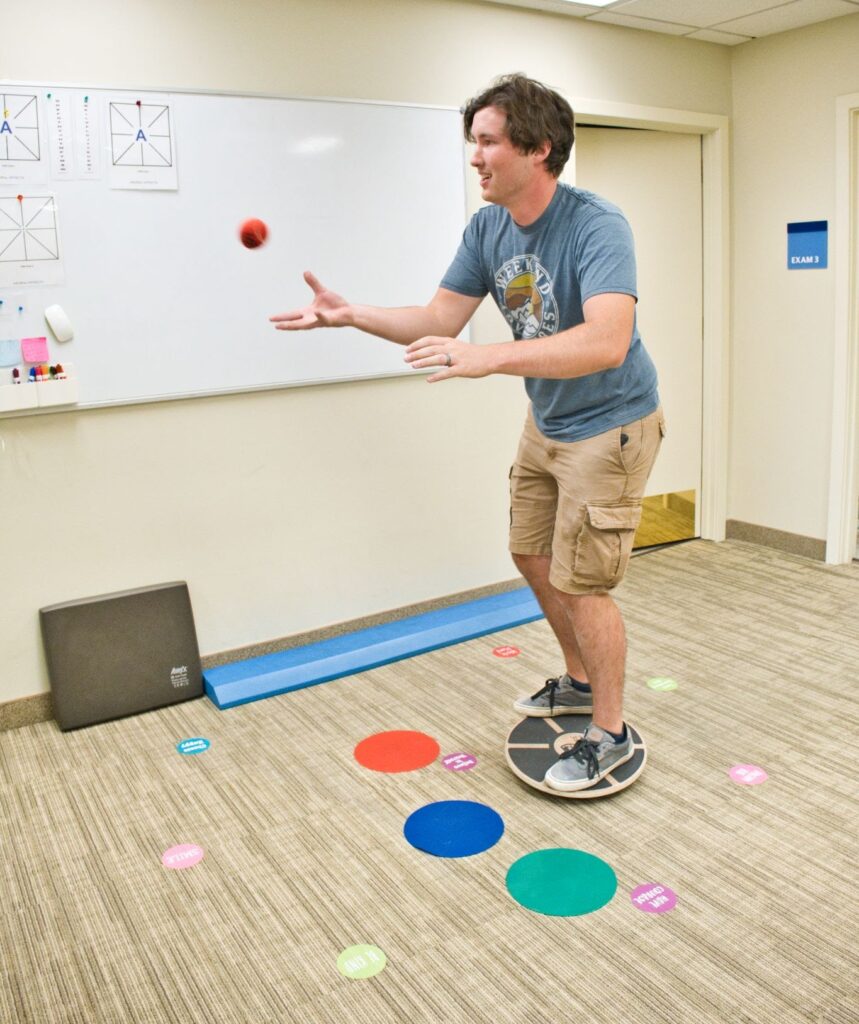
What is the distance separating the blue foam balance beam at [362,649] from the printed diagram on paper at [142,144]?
1.55 m

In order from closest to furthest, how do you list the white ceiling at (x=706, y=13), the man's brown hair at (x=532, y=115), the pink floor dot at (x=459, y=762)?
the man's brown hair at (x=532, y=115) < the pink floor dot at (x=459, y=762) < the white ceiling at (x=706, y=13)

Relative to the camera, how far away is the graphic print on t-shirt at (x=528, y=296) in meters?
2.25

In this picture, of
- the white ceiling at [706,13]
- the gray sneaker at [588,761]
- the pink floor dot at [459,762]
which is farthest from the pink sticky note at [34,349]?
the white ceiling at [706,13]

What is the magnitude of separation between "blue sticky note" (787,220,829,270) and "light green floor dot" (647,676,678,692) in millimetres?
2014

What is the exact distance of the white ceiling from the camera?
3496 millimetres

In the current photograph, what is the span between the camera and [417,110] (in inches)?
131

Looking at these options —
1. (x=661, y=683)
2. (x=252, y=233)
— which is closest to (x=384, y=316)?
(x=252, y=233)

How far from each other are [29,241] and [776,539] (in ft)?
10.8

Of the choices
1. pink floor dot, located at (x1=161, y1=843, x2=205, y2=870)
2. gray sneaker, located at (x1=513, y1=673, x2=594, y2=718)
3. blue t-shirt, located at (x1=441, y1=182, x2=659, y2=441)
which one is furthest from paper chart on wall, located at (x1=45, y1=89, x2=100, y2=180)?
gray sneaker, located at (x1=513, y1=673, x2=594, y2=718)

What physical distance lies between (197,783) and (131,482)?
3.20ft

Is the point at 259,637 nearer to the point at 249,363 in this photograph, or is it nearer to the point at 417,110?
the point at 249,363

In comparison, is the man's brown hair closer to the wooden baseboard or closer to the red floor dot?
the red floor dot

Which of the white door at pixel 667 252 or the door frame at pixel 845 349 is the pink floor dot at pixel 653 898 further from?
the white door at pixel 667 252

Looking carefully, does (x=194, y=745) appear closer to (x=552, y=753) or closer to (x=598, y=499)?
(x=552, y=753)
